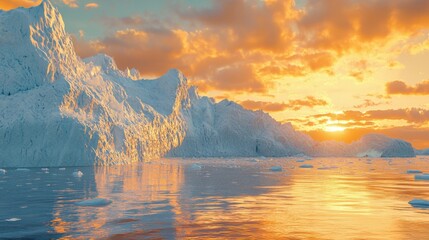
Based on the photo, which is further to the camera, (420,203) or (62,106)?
(62,106)

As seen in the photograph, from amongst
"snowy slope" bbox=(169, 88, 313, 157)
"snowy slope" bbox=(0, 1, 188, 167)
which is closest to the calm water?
"snowy slope" bbox=(0, 1, 188, 167)

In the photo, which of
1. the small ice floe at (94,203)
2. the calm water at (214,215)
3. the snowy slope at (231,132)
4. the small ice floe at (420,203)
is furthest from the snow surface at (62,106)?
the small ice floe at (420,203)

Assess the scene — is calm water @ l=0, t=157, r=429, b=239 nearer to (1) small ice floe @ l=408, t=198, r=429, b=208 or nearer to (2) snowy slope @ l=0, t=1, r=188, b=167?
(1) small ice floe @ l=408, t=198, r=429, b=208

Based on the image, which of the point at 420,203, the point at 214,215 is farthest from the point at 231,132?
the point at 214,215

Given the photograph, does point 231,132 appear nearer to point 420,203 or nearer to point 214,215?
point 420,203

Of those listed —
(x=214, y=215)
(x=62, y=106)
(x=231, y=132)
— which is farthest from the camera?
(x=231, y=132)

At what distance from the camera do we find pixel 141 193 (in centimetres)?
1627

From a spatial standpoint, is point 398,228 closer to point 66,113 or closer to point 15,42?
point 66,113

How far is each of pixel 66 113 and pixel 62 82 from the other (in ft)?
10.9

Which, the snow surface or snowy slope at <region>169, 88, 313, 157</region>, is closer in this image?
the snow surface

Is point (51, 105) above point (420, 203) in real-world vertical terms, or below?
above

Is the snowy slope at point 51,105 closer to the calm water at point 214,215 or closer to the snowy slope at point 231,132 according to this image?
the calm water at point 214,215

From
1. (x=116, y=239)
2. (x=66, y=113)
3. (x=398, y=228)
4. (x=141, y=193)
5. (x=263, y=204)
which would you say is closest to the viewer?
(x=116, y=239)

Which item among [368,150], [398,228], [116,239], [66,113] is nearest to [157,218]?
[116,239]
